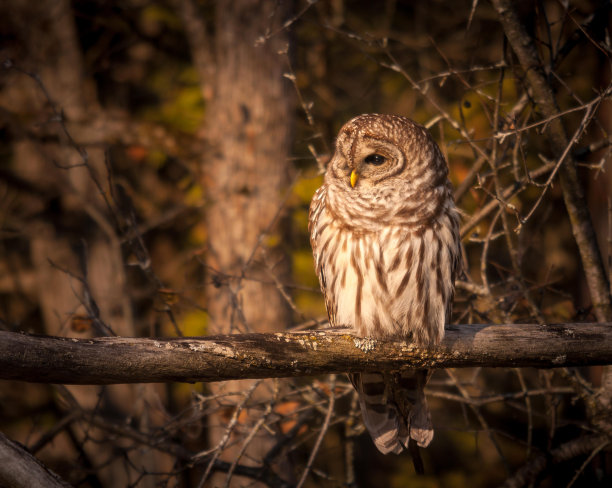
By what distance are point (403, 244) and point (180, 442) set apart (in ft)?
7.45

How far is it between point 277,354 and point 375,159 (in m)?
1.33

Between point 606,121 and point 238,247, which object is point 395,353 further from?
point 606,121

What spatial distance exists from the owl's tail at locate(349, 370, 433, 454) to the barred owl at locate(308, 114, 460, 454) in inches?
4.2

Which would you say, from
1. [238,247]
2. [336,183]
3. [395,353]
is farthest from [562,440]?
[238,247]

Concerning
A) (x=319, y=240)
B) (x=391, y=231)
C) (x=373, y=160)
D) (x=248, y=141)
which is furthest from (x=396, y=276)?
(x=248, y=141)

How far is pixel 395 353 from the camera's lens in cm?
310

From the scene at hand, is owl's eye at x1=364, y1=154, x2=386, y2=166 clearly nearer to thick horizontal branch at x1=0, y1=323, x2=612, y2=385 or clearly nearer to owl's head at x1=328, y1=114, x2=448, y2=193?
owl's head at x1=328, y1=114, x2=448, y2=193

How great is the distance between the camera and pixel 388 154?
339 cm

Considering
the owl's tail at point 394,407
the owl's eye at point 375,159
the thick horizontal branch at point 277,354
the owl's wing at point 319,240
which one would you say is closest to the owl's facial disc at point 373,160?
the owl's eye at point 375,159

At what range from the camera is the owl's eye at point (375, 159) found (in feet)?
11.3

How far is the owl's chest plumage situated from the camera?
3.27 m

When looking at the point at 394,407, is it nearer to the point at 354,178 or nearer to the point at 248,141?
the point at 354,178

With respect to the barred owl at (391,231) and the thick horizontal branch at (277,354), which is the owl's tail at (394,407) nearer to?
the barred owl at (391,231)

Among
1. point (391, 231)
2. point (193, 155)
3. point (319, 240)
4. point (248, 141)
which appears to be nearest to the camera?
point (391, 231)
